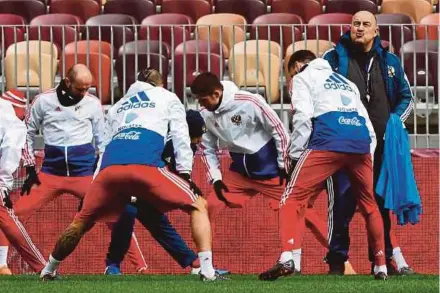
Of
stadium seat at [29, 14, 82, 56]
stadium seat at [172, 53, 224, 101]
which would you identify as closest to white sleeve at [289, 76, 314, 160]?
stadium seat at [172, 53, 224, 101]

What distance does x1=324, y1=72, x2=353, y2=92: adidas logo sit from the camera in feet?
37.1

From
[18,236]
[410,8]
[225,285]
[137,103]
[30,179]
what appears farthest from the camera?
[410,8]

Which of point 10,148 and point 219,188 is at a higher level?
point 10,148

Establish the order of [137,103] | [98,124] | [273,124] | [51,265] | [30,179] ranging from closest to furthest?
[137,103] < [51,265] < [273,124] < [30,179] < [98,124]

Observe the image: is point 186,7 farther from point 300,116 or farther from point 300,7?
point 300,116

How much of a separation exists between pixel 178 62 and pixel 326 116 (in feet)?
13.8

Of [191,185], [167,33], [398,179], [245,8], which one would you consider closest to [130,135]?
[191,185]

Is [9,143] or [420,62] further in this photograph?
[420,62]

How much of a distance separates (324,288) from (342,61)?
2202 millimetres

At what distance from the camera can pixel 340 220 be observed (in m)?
12.4

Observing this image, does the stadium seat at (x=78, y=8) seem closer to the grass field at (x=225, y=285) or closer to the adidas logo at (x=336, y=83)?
the grass field at (x=225, y=285)

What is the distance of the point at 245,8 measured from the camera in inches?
722

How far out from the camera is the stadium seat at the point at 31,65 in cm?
1501

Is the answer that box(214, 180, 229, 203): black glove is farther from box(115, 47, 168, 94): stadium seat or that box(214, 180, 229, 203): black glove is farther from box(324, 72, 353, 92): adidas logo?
box(115, 47, 168, 94): stadium seat
